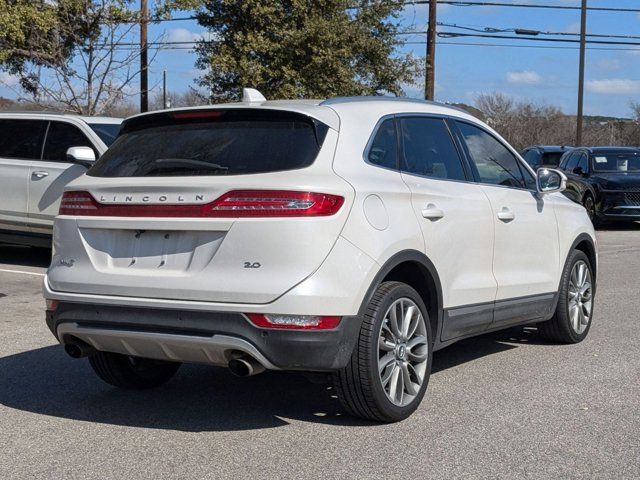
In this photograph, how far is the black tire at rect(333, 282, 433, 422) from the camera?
4918 millimetres

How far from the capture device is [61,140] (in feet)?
38.9

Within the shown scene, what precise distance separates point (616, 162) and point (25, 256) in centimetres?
1365

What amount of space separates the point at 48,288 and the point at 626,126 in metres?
55.7

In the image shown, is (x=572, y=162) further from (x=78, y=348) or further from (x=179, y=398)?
(x=78, y=348)

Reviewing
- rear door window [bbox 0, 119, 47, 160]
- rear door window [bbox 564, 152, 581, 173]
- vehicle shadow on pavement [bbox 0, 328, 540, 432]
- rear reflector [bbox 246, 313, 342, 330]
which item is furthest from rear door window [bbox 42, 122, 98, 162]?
rear door window [bbox 564, 152, 581, 173]

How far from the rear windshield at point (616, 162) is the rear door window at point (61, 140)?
43.0 ft

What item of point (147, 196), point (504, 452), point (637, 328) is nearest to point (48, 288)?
point (147, 196)

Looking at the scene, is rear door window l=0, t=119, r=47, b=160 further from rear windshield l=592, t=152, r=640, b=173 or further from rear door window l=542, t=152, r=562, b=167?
rear door window l=542, t=152, r=562, b=167

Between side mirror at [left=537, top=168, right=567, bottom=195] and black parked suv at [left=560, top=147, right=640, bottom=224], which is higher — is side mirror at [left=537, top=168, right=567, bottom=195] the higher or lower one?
the higher one

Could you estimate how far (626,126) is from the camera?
5688cm

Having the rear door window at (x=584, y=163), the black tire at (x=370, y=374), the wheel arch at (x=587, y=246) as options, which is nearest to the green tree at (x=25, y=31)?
the rear door window at (x=584, y=163)

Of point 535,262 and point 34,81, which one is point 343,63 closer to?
point 34,81

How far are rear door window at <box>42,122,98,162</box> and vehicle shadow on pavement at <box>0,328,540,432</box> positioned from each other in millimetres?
5258

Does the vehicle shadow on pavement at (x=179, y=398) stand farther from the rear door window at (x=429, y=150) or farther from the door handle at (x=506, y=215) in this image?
the rear door window at (x=429, y=150)
